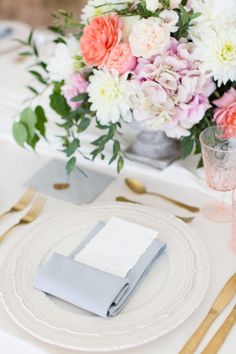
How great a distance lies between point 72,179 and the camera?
4.16ft

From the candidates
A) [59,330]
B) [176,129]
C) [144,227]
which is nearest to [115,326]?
[59,330]

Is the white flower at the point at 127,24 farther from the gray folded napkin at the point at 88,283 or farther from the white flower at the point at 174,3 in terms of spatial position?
the gray folded napkin at the point at 88,283

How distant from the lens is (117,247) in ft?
3.24

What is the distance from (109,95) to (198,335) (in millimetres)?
503

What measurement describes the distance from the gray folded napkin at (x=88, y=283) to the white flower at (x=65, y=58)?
1.44 feet

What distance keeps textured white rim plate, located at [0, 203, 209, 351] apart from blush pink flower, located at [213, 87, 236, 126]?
23 cm

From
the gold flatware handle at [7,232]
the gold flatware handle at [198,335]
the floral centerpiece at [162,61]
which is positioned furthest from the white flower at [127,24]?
the gold flatware handle at [198,335]

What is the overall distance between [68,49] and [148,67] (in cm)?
21

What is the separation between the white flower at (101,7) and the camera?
1.08m

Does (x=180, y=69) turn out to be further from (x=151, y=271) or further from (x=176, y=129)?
(x=151, y=271)

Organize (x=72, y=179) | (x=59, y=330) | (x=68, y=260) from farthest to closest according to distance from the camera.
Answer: (x=72, y=179)
(x=68, y=260)
(x=59, y=330)

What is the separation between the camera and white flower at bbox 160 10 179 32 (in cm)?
103

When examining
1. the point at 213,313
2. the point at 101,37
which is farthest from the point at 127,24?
the point at 213,313

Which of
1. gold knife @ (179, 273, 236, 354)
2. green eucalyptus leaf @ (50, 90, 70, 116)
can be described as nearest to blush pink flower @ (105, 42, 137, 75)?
green eucalyptus leaf @ (50, 90, 70, 116)
